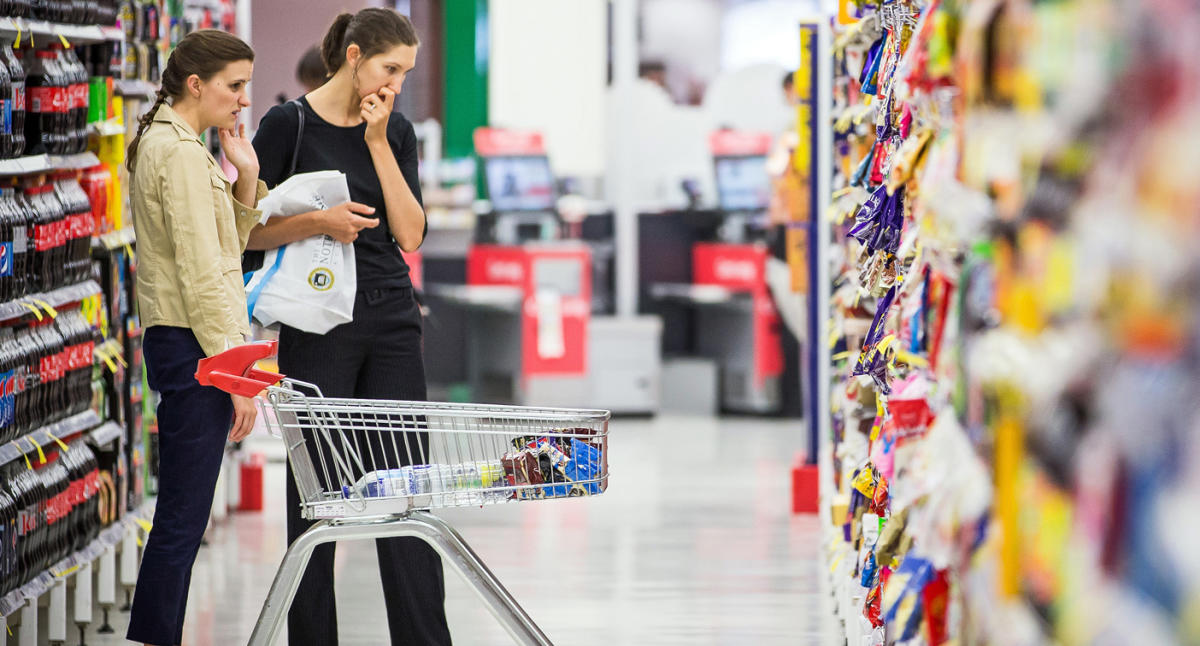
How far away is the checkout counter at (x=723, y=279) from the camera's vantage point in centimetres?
948

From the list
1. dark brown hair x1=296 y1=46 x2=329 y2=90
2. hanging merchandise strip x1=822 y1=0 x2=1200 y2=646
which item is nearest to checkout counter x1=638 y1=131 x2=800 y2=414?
dark brown hair x1=296 y1=46 x2=329 y2=90

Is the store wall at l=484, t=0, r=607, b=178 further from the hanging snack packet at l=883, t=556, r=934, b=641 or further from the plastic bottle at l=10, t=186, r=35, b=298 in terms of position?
the hanging snack packet at l=883, t=556, r=934, b=641

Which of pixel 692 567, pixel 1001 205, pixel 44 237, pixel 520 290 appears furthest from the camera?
pixel 520 290

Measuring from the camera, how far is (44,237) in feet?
12.8

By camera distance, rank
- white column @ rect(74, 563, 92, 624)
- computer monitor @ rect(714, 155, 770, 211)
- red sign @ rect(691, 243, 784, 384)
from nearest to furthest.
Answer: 1. white column @ rect(74, 563, 92, 624)
2. red sign @ rect(691, 243, 784, 384)
3. computer monitor @ rect(714, 155, 770, 211)

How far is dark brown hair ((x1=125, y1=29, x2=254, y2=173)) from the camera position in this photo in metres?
3.35

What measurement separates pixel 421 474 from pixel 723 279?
7.05 m

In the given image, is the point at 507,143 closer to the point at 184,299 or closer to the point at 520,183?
the point at 520,183

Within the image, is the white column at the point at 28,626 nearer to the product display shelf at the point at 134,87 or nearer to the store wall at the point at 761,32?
the product display shelf at the point at 134,87

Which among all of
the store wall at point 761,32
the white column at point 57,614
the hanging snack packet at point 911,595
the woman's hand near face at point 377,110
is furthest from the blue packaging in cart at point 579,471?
the store wall at point 761,32

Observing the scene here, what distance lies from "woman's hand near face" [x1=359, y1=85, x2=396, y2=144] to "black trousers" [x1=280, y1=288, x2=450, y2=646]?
1.19 feet

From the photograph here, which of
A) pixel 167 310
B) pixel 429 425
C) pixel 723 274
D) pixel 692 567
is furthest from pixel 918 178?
pixel 723 274

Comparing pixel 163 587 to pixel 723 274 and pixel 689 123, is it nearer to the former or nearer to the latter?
pixel 723 274

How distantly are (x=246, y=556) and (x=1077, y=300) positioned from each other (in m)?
4.53
